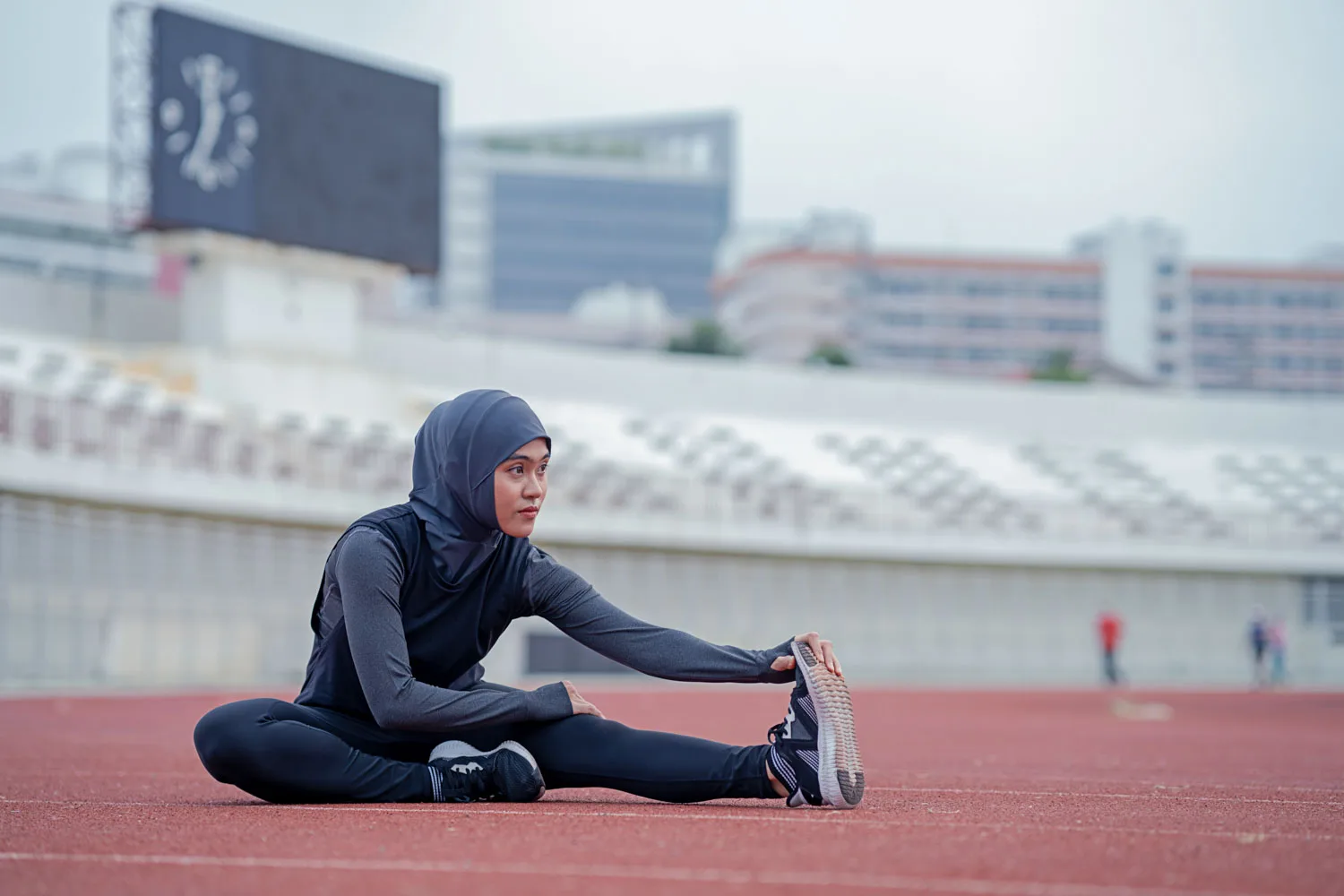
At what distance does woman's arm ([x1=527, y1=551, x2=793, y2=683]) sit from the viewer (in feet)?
19.3

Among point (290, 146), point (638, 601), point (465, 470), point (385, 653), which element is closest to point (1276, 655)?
point (638, 601)

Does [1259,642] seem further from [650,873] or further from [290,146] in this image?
[650,873]

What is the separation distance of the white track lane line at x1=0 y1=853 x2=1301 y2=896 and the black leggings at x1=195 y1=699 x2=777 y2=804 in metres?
1.16

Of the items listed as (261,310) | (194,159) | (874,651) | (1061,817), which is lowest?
(874,651)

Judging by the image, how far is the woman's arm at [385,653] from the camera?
5668 millimetres

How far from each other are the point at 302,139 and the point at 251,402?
16.7 ft

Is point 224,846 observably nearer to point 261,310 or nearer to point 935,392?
point 261,310

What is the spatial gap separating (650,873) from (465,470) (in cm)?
190

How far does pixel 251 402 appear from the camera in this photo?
3484 centimetres

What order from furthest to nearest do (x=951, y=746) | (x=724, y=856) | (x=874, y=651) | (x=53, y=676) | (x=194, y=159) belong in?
(x=874, y=651) < (x=194, y=159) < (x=53, y=676) < (x=951, y=746) < (x=724, y=856)

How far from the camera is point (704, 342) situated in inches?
3022

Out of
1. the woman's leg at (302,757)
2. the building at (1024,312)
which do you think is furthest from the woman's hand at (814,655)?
the building at (1024,312)

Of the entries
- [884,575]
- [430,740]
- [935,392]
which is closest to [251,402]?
[884,575]

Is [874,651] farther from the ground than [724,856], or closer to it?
closer to it
